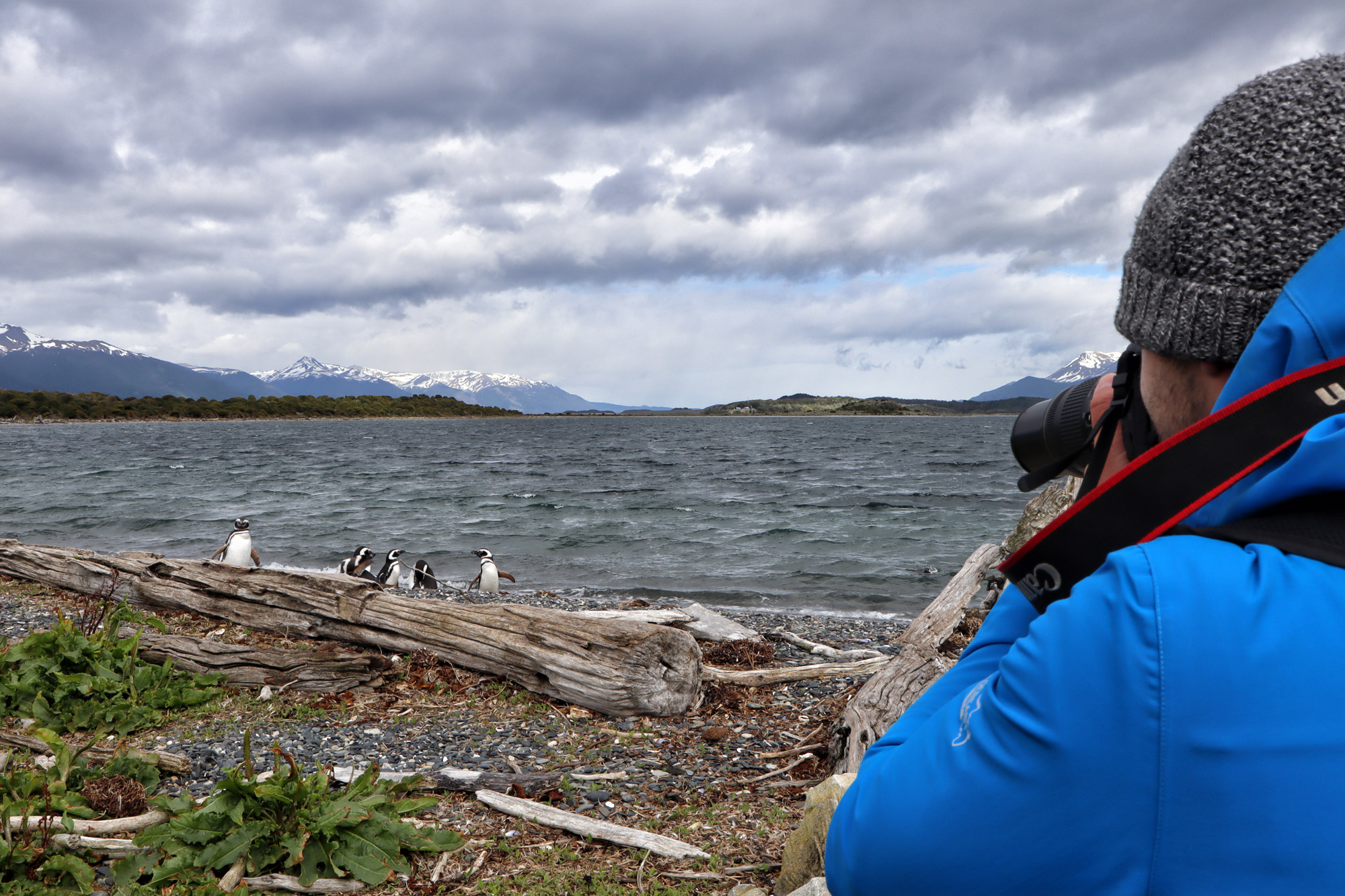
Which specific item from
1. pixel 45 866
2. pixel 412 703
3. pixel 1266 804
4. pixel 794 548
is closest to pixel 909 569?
pixel 794 548

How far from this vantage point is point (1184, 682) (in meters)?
0.78

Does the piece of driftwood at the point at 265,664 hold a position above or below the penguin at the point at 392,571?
above

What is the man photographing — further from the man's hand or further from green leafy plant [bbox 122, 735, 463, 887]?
green leafy plant [bbox 122, 735, 463, 887]

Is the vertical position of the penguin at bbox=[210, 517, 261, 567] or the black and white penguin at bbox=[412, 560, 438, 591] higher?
the penguin at bbox=[210, 517, 261, 567]

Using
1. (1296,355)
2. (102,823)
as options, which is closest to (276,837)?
(102,823)

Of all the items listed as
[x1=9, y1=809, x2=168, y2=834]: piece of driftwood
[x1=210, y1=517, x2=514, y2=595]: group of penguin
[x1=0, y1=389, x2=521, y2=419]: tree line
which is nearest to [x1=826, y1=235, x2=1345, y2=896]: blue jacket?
[x1=9, y1=809, x2=168, y2=834]: piece of driftwood

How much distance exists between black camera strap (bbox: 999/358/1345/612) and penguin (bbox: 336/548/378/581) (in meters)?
14.5

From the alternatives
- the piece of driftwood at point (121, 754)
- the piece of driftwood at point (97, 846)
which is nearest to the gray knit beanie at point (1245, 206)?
the piece of driftwood at point (97, 846)

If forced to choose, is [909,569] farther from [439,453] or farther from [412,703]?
[439,453]

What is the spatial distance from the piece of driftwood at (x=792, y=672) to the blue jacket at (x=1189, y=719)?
587 centimetres

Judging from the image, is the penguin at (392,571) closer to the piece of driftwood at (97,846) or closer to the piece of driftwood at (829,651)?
the piece of driftwood at (829,651)

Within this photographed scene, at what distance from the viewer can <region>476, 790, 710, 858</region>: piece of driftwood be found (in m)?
3.89

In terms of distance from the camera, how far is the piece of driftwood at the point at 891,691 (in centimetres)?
487

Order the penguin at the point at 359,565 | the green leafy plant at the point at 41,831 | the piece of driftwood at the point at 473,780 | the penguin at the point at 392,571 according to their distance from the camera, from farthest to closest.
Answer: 1. the penguin at the point at 392,571
2. the penguin at the point at 359,565
3. the piece of driftwood at the point at 473,780
4. the green leafy plant at the point at 41,831
